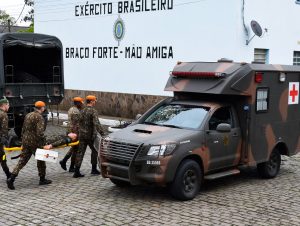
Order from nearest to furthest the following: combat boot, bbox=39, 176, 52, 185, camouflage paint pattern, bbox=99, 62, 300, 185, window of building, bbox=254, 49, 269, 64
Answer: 1. camouflage paint pattern, bbox=99, 62, 300, 185
2. combat boot, bbox=39, 176, 52, 185
3. window of building, bbox=254, 49, 269, 64

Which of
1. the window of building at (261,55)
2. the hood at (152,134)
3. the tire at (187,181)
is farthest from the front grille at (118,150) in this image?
the window of building at (261,55)

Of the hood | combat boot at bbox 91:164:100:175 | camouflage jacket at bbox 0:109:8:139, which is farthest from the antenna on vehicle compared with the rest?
camouflage jacket at bbox 0:109:8:139

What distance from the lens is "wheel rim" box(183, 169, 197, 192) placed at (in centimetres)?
836

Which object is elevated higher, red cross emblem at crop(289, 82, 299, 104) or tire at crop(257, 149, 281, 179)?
red cross emblem at crop(289, 82, 299, 104)

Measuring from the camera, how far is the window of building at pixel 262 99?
958 cm

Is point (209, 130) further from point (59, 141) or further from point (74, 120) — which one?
point (74, 120)

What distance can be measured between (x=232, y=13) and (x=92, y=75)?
7620 millimetres

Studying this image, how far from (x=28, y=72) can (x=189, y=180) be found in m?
9.56

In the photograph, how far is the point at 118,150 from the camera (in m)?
8.49

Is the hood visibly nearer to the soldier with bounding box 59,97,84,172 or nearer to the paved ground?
the paved ground

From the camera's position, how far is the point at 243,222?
7266 millimetres

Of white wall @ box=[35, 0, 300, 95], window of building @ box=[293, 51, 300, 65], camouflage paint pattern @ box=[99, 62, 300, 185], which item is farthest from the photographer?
window of building @ box=[293, 51, 300, 65]

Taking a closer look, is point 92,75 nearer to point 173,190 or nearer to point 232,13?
point 232,13

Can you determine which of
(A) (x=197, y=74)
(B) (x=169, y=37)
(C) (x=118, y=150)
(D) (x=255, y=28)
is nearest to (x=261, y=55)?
(D) (x=255, y=28)
